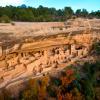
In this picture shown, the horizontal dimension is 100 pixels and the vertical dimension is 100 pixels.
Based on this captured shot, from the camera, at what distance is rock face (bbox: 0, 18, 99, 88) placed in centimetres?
988

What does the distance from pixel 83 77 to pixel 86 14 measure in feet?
44.7

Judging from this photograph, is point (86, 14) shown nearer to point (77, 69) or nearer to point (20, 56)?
point (77, 69)

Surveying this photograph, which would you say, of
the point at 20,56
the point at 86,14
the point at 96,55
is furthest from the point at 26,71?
the point at 86,14

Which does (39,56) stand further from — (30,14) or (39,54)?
(30,14)

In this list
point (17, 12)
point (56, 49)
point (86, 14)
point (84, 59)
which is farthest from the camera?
point (86, 14)

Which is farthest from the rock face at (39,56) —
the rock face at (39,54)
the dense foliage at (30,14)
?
the dense foliage at (30,14)

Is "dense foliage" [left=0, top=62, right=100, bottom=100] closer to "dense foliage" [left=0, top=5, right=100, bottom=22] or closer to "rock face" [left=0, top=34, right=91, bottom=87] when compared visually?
"rock face" [left=0, top=34, right=91, bottom=87]

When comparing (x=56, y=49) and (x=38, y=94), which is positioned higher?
(x=56, y=49)

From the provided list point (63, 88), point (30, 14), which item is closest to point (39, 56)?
point (63, 88)

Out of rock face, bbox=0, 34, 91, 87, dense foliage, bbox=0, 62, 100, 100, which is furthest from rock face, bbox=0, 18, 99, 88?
dense foliage, bbox=0, 62, 100, 100

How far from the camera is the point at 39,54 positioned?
11055 mm

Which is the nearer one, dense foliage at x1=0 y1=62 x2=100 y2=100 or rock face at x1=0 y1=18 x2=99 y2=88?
dense foliage at x1=0 y1=62 x2=100 y2=100

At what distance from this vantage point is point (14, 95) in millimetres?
9820

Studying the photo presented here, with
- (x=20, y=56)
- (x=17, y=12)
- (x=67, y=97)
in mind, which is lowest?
(x=67, y=97)
